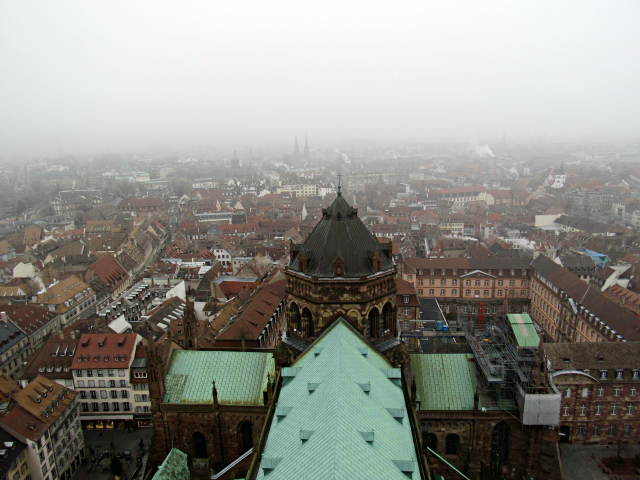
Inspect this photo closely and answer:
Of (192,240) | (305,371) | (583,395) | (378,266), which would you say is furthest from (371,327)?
(192,240)

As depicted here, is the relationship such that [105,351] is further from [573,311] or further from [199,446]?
[573,311]

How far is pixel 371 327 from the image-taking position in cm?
4597

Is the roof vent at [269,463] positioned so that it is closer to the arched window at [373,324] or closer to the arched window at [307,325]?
the arched window at [307,325]

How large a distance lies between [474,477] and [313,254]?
23553 mm

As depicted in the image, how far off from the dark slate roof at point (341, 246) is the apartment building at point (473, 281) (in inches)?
2702

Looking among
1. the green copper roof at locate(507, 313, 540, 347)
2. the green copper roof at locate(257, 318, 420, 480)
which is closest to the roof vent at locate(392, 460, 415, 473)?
the green copper roof at locate(257, 318, 420, 480)

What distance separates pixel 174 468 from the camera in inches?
1507

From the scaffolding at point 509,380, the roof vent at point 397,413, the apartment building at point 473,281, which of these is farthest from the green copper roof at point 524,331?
the apartment building at point 473,281

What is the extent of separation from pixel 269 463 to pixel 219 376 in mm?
18075

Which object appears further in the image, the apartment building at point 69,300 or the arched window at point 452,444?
the apartment building at point 69,300

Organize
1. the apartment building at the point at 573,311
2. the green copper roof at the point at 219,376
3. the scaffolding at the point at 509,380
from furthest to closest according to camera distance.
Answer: the apartment building at the point at 573,311, the green copper roof at the point at 219,376, the scaffolding at the point at 509,380

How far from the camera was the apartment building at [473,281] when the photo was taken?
112 meters

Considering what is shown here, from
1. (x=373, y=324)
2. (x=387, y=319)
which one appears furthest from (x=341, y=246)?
(x=387, y=319)

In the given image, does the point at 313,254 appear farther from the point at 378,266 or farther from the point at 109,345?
the point at 109,345
